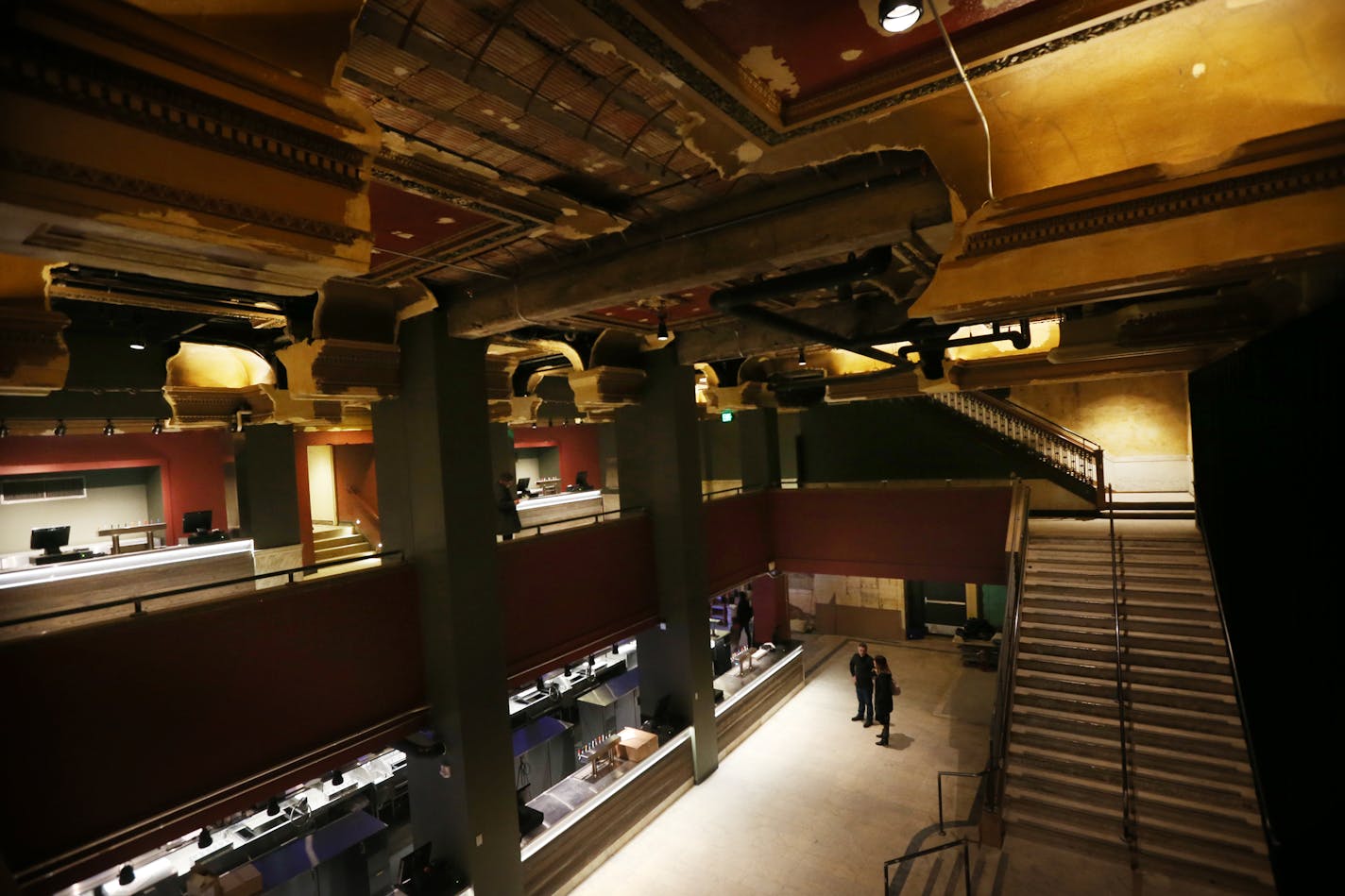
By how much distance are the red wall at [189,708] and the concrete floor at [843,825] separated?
163 inches

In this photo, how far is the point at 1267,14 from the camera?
2.12 metres

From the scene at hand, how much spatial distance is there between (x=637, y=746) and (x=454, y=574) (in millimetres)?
4396

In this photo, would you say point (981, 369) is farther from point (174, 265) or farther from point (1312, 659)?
point (174, 265)

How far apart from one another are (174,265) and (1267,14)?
3.59m

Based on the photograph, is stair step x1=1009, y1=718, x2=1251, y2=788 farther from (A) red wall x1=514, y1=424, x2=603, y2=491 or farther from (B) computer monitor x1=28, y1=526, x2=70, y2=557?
(A) red wall x1=514, y1=424, x2=603, y2=491

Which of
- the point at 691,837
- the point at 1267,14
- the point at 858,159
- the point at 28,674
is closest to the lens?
the point at 1267,14

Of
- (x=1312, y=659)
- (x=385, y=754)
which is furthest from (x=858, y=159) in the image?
(x=385, y=754)

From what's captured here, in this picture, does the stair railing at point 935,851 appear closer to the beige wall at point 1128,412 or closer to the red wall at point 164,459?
the beige wall at point 1128,412

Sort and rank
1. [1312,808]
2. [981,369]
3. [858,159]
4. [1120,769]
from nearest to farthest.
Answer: [858,159] → [1312,808] → [1120,769] → [981,369]

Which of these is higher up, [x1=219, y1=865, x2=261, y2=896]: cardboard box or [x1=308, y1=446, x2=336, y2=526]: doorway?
[x1=308, y1=446, x2=336, y2=526]: doorway

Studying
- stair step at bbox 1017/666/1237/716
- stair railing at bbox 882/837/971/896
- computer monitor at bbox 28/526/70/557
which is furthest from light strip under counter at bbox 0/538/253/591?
stair step at bbox 1017/666/1237/716

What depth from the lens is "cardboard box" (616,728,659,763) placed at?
888cm

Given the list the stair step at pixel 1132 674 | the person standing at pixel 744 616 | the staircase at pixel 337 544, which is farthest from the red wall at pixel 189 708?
the person standing at pixel 744 616

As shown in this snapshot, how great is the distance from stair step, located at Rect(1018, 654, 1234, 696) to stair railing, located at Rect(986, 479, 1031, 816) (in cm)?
34
